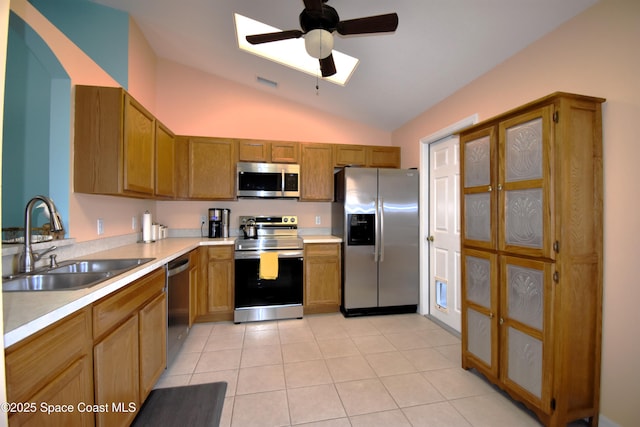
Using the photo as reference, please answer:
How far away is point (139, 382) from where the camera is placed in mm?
1629

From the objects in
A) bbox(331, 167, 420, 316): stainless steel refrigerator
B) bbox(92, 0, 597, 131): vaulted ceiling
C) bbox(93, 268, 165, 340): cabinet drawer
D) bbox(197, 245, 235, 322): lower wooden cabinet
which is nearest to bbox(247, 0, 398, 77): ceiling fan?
bbox(92, 0, 597, 131): vaulted ceiling

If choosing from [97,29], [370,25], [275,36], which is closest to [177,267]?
[275,36]

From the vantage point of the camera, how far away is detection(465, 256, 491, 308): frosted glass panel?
1971mm

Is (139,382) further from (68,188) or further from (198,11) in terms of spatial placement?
(198,11)

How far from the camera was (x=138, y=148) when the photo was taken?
7.48 feet

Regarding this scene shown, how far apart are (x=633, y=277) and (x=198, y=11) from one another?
12.1 ft

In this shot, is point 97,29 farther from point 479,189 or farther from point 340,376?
point 340,376

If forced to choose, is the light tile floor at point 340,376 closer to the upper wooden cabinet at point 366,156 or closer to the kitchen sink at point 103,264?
the kitchen sink at point 103,264

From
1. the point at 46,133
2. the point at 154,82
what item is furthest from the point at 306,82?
the point at 46,133

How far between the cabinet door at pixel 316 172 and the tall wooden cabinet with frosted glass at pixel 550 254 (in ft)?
6.91

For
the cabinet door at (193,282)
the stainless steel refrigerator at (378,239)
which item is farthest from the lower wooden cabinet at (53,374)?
the stainless steel refrigerator at (378,239)

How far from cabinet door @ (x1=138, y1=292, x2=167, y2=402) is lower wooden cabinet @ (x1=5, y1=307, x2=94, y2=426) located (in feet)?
1.58

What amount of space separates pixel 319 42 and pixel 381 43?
2.68 feet

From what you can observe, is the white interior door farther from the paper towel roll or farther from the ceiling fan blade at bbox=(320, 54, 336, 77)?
the paper towel roll
